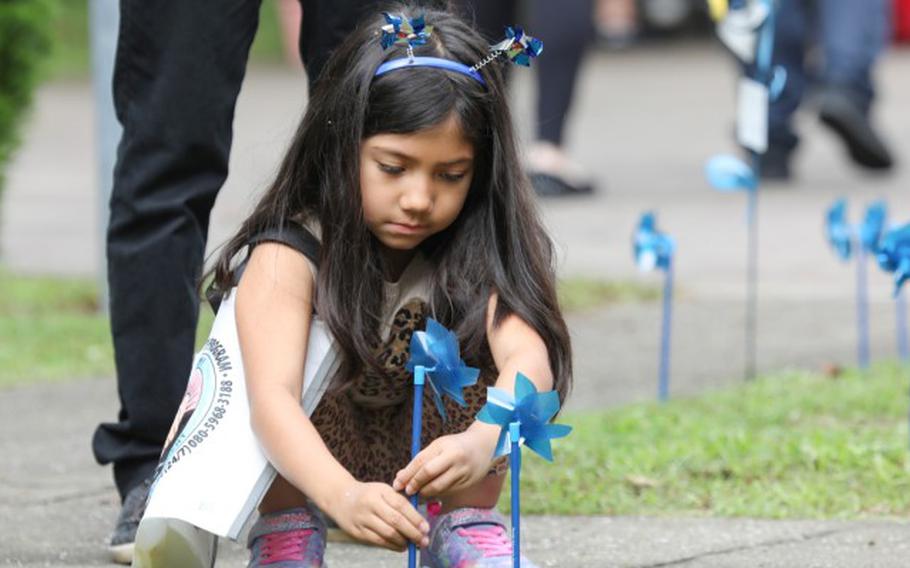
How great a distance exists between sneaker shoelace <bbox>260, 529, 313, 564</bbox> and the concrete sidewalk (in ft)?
1.02

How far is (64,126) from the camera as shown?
1178cm

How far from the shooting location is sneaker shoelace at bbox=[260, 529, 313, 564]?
282cm

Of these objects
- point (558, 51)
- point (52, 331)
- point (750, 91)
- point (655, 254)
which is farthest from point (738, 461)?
point (558, 51)

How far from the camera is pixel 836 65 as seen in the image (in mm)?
8250

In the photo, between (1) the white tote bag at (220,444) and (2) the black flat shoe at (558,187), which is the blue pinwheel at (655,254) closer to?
(1) the white tote bag at (220,444)

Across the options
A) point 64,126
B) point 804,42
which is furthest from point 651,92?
point 804,42

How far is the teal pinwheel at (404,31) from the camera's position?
285cm

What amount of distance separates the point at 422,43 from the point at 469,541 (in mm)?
740

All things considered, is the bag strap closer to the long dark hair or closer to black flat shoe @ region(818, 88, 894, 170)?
the long dark hair

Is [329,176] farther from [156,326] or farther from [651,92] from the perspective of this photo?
[651,92]

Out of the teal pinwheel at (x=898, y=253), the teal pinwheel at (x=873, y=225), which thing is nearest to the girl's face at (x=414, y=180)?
the teal pinwheel at (x=898, y=253)

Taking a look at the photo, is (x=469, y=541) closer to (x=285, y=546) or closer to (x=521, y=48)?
(x=285, y=546)

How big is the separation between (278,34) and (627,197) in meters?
9.08

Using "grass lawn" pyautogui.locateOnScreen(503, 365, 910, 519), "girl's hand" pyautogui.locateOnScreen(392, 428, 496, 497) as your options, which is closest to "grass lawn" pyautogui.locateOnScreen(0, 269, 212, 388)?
"grass lawn" pyautogui.locateOnScreen(503, 365, 910, 519)
